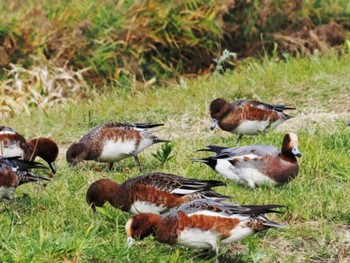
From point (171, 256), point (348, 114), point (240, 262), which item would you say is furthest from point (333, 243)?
point (348, 114)

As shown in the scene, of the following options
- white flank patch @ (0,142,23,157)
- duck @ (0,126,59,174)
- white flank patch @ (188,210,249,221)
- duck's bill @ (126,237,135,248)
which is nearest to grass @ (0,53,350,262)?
duck's bill @ (126,237,135,248)

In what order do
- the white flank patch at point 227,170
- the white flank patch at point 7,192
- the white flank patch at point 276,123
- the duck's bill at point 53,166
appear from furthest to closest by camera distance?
the white flank patch at point 276,123 → the duck's bill at point 53,166 → the white flank patch at point 227,170 → the white flank patch at point 7,192

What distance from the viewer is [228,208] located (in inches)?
218

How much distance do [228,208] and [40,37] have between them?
7642 millimetres

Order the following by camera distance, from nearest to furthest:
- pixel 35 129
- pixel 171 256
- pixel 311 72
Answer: pixel 171 256
pixel 35 129
pixel 311 72

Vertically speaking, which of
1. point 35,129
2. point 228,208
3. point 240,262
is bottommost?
point 35,129

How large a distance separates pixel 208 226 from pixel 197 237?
0.09 meters

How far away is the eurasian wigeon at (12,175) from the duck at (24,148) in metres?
1.13

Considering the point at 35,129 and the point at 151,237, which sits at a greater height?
the point at 151,237

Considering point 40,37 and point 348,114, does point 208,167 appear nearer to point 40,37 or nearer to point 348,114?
point 348,114

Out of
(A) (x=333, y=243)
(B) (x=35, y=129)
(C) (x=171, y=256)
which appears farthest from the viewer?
(B) (x=35, y=129)

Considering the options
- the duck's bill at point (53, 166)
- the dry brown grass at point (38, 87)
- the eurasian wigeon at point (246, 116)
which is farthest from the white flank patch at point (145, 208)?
the dry brown grass at point (38, 87)

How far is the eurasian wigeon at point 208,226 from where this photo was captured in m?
5.45

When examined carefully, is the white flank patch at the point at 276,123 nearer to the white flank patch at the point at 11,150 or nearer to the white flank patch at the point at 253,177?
the white flank patch at the point at 253,177
